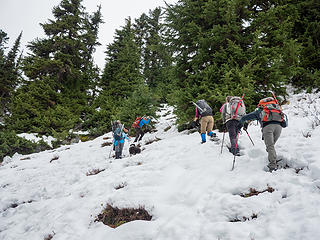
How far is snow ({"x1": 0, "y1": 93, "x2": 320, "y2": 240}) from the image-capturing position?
9.84 ft

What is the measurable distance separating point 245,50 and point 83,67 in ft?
76.2

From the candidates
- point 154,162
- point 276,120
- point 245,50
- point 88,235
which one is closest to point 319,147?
point 276,120

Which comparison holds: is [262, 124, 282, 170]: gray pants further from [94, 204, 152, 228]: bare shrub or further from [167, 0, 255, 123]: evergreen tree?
[167, 0, 255, 123]: evergreen tree

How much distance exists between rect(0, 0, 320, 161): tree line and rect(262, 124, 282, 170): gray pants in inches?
163

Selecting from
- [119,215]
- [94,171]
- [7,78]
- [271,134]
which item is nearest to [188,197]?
[119,215]

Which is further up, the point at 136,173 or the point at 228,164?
the point at 228,164

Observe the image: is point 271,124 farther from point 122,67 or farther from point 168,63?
point 122,67

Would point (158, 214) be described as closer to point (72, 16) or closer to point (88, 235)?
point (88, 235)

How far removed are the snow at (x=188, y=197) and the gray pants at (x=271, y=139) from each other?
0.24 m

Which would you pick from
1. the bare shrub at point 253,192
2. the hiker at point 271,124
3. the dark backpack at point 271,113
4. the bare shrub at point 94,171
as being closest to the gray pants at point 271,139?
the hiker at point 271,124

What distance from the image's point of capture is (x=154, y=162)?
684cm

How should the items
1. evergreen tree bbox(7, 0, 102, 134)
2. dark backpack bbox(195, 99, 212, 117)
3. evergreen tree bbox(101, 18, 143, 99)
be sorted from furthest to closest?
evergreen tree bbox(101, 18, 143, 99) → evergreen tree bbox(7, 0, 102, 134) → dark backpack bbox(195, 99, 212, 117)

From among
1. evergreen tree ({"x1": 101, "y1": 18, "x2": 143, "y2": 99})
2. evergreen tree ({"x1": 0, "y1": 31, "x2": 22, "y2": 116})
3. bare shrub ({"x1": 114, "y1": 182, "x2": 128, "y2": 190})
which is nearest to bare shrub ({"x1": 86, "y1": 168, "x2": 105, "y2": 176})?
bare shrub ({"x1": 114, "y1": 182, "x2": 128, "y2": 190})

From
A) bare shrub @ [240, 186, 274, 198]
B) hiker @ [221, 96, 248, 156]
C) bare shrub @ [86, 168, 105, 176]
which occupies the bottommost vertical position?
bare shrub @ [86, 168, 105, 176]
